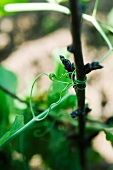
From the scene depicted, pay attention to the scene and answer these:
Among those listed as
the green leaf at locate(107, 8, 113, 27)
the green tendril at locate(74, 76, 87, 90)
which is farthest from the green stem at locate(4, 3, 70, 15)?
the green leaf at locate(107, 8, 113, 27)

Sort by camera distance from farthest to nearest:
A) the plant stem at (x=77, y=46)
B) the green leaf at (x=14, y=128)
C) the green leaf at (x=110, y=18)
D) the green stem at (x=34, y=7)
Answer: the green leaf at (x=110, y=18)
the green stem at (x=34, y=7)
the green leaf at (x=14, y=128)
the plant stem at (x=77, y=46)

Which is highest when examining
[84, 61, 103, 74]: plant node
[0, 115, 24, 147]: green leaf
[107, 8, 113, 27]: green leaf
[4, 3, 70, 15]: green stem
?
[107, 8, 113, 27]: green leaf

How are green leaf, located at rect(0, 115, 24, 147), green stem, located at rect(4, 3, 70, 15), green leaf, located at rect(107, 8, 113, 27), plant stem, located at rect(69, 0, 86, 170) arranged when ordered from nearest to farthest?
plant stem, located at rect(69, 0, 86, 170) → green leaf, located at rect(0, 115, 24, 147) → green stem, located at rect(4, 3, 70, 15) → green leaf, located at rect(107, 8, 113, 27)

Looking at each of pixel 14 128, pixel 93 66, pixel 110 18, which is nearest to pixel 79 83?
pixel 93 66

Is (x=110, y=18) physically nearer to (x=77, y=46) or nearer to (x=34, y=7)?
(x=34, y=7)

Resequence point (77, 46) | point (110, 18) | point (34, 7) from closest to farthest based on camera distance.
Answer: point (77, 46), point (34, 7), point (110, 18)

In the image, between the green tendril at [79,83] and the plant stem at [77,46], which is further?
the green tendril at [79,83]

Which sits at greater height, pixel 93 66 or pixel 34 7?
pixel 34 7

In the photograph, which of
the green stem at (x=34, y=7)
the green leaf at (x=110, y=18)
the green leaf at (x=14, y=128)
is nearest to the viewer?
the green leaf at (x=14, y=128)

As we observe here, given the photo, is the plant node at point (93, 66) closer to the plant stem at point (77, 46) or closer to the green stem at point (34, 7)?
the plant stem at point (77, 46)

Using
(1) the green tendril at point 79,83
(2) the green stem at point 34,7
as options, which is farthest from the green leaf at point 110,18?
(1) the green tendril at point 79,83

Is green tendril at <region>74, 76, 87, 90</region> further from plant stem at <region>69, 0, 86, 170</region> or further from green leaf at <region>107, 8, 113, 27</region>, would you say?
green leaf at <region>107, 8, 113, 27</region>

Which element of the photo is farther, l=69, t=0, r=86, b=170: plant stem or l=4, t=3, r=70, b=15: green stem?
l=4, t=3, r=70, b=15: green stem
